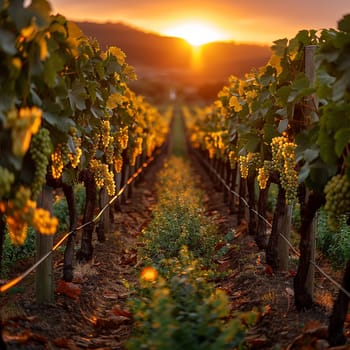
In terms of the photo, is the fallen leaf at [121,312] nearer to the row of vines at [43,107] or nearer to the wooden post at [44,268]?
the wooden post at [44,268]

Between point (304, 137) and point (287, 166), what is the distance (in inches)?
19.5

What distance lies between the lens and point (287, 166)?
7.08 m

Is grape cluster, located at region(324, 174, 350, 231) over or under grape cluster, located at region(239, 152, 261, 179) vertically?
over

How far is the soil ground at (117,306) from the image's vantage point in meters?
6.47

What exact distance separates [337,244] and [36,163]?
6.47 meters

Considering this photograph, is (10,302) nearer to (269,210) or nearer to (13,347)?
(13,347)

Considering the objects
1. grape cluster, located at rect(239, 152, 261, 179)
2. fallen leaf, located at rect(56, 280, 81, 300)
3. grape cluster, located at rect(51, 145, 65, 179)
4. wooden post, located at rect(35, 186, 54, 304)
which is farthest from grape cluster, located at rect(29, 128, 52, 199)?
grape cluster, located at rect(239, 152, 261, 179)

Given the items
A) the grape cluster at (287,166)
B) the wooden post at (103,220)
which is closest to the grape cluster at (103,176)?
the grape cluster at (287,166)

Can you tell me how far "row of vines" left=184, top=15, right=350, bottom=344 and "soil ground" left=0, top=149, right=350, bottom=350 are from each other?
0.33 m

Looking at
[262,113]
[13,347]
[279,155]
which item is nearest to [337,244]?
[262,113]

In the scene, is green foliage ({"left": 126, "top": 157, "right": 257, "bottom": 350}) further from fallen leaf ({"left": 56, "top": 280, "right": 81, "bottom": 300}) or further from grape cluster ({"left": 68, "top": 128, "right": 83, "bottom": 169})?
grape cluster ({"left": 68, "top": 128, "right": 83, "bottom": 169})

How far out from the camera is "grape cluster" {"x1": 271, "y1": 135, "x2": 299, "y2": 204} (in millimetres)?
6996

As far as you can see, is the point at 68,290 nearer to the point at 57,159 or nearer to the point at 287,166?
the point at 57,159

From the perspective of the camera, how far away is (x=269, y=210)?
1619 cm
